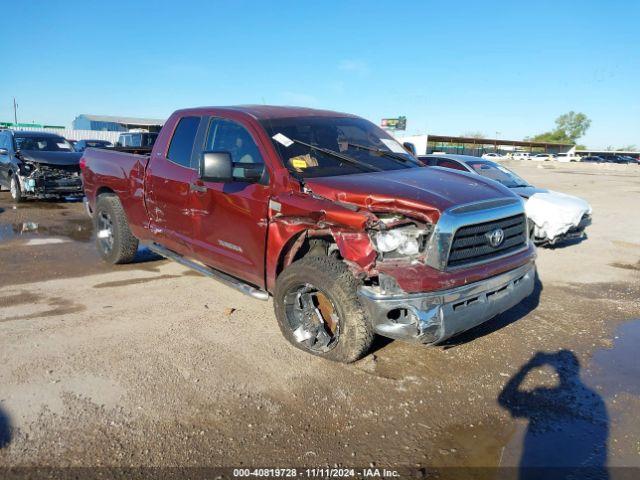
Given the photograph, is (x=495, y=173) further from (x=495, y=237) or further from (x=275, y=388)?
(x=275, y=388)

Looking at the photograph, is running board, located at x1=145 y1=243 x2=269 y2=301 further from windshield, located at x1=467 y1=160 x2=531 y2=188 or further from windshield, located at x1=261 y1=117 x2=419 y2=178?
windshield, located at x1=467 y1=160 x2=531 y2=188

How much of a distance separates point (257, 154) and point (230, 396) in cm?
199

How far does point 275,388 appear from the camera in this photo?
3326 mm

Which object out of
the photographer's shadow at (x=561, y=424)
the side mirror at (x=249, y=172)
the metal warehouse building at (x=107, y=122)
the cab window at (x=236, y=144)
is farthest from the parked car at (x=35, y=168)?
the metal warehouse building at (x=107, y=122)

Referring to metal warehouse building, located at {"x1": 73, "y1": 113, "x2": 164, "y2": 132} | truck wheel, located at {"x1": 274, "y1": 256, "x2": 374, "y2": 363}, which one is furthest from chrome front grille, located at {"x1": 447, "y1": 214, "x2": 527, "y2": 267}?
metal warehouse building, located at {"x1": 73, "y1": 113, "x2": 164, "y2": 132}

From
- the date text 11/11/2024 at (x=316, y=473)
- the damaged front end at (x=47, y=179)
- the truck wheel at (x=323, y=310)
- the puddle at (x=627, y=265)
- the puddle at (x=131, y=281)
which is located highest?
the damaged front end at (x=47, y=179)

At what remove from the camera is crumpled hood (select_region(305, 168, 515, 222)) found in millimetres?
3289

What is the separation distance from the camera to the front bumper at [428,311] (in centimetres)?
312

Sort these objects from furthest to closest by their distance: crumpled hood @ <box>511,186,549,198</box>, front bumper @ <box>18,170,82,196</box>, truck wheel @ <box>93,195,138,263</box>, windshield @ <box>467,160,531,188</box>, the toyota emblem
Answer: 1. front bumper @ <box>18,170,82,196</box>
2. windshield @ <box>467,160,531,188</box>
3. crumpled hood @ <box>511,186,549,198</box>
4. truck wheel @ <box>93,195,138,263</box>
5. the toyota emblem

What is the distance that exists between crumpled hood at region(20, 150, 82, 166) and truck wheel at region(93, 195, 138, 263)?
21.4ft

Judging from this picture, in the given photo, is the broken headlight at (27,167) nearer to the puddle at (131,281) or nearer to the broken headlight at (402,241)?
the puddle at (131,281)

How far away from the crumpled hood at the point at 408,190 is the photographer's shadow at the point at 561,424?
4.61 ft

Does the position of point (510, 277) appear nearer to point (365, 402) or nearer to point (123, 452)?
point (365, 402)

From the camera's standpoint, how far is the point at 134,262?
654 cm
